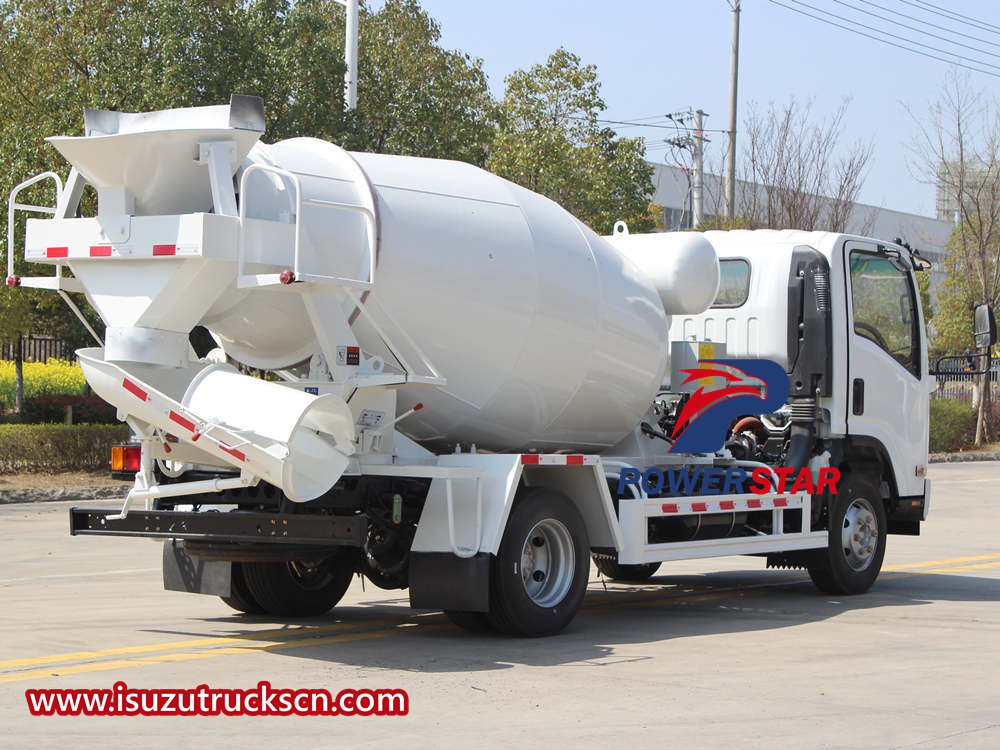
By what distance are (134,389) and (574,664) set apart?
10.2 feet

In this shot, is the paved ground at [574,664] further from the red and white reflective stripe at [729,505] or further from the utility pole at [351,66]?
the utility pole at [351,66]

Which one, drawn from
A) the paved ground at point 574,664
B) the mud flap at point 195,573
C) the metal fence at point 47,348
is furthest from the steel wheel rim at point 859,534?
the metal fence at point 47,348

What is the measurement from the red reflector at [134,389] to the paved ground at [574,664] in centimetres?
160

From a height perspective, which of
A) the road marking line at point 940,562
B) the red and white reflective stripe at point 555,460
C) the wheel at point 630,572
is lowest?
the road marking line at point 940,562

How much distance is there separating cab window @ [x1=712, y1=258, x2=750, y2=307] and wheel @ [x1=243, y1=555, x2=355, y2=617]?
4.39 meters

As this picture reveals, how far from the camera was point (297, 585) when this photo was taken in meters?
10.1

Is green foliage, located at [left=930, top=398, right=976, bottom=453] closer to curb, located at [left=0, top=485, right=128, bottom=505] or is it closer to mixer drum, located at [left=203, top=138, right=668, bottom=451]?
curb, located at [left=0, top=485, right=128, bottom=505]

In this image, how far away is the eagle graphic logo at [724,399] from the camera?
11305 millimetres

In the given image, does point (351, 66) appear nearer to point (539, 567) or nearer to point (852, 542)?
point (852, 542)

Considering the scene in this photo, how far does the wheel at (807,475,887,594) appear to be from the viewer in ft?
A: 38.4

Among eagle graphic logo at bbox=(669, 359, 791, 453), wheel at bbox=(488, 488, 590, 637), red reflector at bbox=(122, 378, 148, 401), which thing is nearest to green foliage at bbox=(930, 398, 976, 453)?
eagle graphic logo at bbox=(669, 359, 791, 453)

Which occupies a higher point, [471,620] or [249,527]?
[249,527]

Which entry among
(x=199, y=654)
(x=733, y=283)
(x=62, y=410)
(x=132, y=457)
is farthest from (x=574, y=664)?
(x=62, y=410)

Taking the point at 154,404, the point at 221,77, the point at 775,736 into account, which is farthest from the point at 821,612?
the point at 221,77
